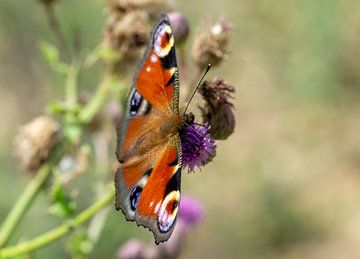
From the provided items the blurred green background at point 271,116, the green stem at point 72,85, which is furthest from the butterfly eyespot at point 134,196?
the blurred green background at point 271,116

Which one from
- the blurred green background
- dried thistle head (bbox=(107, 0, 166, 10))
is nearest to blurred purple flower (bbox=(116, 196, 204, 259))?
dried thistle head (bbox=(107, 0, 166, 10))

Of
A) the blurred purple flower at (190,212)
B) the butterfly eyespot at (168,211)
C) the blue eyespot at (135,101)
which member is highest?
the blurred purple flower at (190,212)

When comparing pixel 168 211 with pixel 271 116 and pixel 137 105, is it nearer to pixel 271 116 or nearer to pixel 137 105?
pixel 137 105

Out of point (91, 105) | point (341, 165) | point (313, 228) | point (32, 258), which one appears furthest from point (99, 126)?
point (341, 165)

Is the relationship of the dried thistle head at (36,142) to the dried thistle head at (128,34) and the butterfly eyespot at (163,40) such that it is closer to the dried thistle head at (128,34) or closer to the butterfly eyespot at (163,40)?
the dried thistle head at (128,34)

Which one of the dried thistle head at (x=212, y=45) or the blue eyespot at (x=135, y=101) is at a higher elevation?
the dried thistle head at (x=212, y=45)

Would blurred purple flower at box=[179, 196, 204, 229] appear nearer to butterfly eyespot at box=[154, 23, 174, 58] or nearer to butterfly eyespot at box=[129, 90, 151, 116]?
butterfly eyespot at box=[129, 90, 151, 116]
